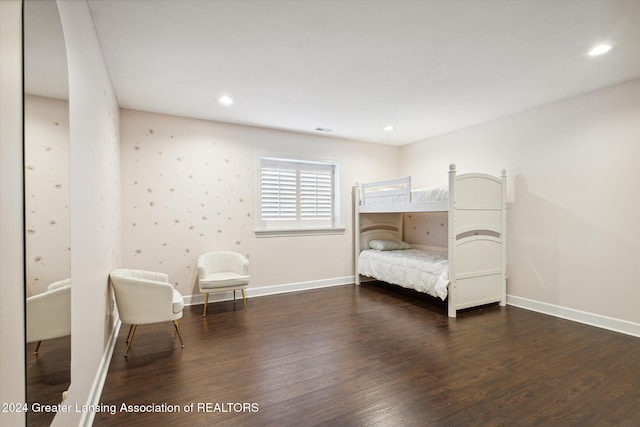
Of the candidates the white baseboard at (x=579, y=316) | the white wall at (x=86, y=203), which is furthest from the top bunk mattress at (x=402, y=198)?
the white wall at (x=86, y=203)

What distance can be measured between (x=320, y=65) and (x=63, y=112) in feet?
6.62

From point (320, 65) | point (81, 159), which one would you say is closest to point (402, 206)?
point (320, 65)

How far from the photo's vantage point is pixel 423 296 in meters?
4.49

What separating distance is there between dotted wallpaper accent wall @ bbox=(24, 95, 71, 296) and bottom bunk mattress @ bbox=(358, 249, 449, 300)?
351cm

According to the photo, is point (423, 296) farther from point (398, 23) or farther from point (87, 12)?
point (87, 12)

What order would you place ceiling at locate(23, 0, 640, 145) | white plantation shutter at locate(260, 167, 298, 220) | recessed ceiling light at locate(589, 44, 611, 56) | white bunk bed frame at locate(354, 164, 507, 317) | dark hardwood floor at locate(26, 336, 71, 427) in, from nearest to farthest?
dark hardwood floor at locate(26, 336, 71, 427)
ceiling at locate(23, 0, 640, 145)
recessed ceiling light at locate(589, 44, 611, 56)
white bunk bed frame at locate(354, 164, 507, 317)
white plantation shutter at locate(260, 167, 298, 220)

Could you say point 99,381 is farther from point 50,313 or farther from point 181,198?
point 181,198

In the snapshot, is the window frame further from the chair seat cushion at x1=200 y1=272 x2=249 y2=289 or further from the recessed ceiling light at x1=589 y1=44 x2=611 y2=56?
the recessed ceiling light at x1=589 y1=44 x2=611 y2=56

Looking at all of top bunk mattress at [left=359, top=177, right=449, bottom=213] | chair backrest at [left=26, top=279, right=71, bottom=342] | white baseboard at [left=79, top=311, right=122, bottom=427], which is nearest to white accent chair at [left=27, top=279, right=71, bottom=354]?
chair backrest at [left=26, top=279, right=71, bottom=342]

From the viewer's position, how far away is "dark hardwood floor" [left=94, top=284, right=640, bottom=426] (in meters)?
1.81

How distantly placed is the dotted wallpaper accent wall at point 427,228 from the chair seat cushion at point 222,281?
3103 mm

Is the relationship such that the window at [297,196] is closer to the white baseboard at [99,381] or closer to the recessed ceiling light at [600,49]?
the white baseboard at [99,381]

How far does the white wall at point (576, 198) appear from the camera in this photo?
304 cm

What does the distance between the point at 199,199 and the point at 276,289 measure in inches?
68.5
